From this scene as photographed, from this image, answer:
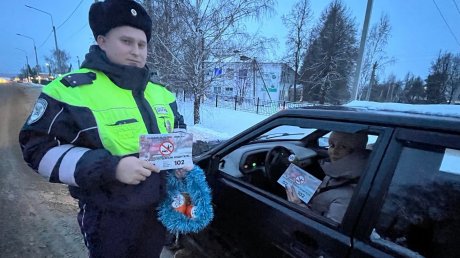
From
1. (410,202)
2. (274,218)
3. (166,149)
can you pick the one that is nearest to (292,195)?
(274,218)

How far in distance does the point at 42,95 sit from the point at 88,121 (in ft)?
0.82

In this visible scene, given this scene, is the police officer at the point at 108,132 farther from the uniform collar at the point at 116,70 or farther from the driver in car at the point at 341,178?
the driver in car at the point at 341,178

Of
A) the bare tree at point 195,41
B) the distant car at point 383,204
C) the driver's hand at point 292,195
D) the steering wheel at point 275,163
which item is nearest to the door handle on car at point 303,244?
the distant car at point 383,204

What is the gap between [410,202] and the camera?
121 centimetres

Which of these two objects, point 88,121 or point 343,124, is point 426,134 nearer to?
point 343,124

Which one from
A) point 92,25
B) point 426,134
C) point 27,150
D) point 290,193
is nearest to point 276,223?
point 290,193

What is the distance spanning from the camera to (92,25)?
1.48m

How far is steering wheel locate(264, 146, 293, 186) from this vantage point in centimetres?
234

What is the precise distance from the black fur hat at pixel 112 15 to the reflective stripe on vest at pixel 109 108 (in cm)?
23

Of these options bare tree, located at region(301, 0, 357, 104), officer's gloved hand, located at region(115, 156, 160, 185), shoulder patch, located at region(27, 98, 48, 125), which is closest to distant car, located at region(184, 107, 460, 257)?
officer's gloved hand, located at region(115, 156, 160, 185)

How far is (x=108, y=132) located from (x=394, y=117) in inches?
51.2

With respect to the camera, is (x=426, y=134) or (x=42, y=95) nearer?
(x=426, y=134)

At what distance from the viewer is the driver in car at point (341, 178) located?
1.61m

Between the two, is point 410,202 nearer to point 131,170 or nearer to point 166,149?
point 166,149
